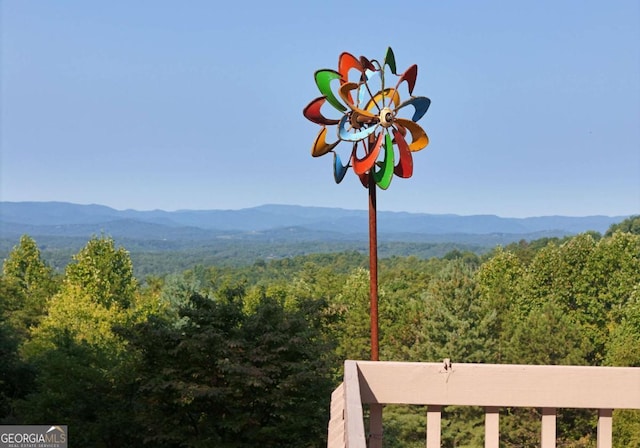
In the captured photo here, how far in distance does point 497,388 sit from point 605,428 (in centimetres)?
29

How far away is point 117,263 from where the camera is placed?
86.3 feet

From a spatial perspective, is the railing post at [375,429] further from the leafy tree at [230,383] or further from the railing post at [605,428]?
the leafy tree at [230,383]

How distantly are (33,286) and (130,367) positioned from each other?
22717mm

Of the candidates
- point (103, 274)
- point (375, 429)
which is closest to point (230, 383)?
point (375, 429)

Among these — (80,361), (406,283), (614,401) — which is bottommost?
(406,283)

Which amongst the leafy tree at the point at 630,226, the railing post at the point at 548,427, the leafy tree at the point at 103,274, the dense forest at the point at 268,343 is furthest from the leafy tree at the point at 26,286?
the leafy tree at the point at 630,226

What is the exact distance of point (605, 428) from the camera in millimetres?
1472

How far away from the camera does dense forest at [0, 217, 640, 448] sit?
7.37 metres

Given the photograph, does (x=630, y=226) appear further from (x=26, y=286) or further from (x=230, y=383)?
(x=230, y=383)

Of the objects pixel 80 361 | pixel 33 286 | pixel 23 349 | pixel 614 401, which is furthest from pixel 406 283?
pixel 614 401

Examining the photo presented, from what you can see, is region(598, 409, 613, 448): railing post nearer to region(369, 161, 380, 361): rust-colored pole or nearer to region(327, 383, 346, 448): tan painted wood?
region(327, 383, 346, 448): tan painted wood

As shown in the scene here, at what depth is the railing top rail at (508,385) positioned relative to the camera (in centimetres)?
149

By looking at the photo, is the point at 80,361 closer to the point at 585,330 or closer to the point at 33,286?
the point at 585,330

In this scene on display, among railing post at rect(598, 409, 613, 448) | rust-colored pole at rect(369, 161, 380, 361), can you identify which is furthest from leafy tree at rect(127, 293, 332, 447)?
railing post at rect(598, 409, 613, 448)
